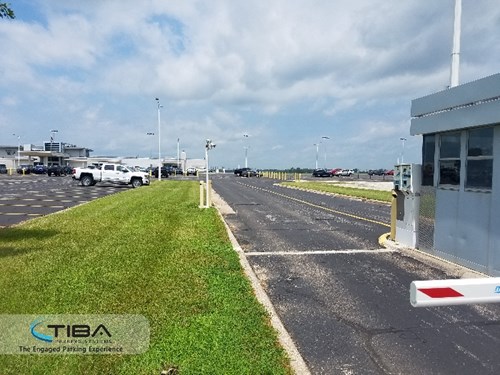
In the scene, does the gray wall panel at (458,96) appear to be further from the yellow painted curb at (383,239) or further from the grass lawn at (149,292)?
the grass lawn at (149,292)

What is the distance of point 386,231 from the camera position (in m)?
13.0

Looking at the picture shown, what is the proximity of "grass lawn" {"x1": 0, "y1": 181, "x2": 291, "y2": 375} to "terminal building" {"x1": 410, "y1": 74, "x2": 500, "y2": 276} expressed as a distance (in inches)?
196

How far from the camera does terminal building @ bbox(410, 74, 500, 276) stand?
25.0ft

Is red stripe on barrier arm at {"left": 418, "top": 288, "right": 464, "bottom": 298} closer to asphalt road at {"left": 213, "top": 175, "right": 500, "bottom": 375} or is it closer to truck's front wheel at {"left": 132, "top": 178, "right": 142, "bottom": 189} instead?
asphalt road at {"left": 213, "top": 175, "right": 500, "bottom": 375}

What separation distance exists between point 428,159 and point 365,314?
5767mm

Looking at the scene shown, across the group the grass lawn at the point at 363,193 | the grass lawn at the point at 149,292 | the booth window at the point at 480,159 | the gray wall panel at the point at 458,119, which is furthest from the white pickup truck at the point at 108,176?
the booth window at the point at 480,159

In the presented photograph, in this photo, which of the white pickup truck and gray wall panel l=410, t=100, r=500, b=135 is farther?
the white pickup truck

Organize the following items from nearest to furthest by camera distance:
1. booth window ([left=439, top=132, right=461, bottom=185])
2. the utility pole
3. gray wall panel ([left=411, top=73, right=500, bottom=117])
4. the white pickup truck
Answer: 1. gray wall panel ([left=411, top=73, right=500, bottom=117])
2. booth window ([left=439, top=132, right=461, bottom=185])
3. the utility pole
4. the white pickup truck

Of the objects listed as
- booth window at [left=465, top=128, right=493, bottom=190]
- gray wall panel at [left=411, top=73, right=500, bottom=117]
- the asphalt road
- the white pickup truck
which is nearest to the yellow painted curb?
the asphalt road

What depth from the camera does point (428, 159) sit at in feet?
32.5

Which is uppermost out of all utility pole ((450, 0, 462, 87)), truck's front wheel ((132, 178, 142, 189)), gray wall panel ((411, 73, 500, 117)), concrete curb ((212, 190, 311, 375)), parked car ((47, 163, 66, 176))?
utility pole ((450, 0, 462, 87))

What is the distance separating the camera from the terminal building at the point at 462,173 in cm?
762

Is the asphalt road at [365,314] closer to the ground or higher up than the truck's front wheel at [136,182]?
closer to the ground

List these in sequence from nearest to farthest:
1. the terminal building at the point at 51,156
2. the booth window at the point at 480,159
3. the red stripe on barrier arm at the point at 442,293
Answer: the red stripe on barrier arm at the point at 442,293
the booth window at the point at 480,159
the terminal building at the point at 51,156
